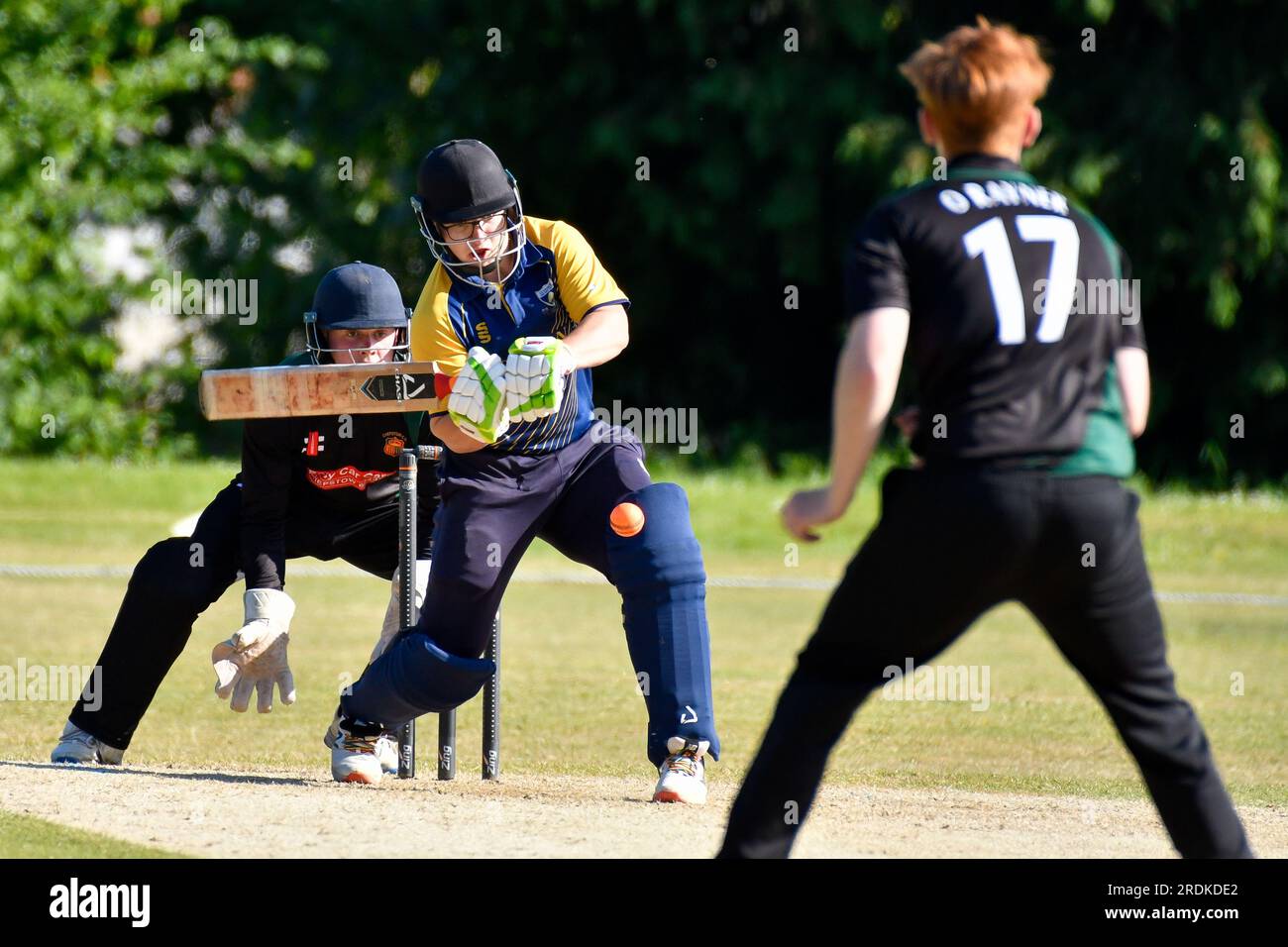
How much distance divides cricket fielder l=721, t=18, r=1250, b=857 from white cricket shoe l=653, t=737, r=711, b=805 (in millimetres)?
1488

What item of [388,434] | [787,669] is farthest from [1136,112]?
[388,434]

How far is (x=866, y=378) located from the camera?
3414mm

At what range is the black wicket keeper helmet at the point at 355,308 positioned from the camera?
576cm

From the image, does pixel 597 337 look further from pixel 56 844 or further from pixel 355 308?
pixel 56 844

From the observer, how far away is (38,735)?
6.69m

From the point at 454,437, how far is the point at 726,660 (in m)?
4.21

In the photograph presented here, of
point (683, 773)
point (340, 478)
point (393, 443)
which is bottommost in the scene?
point (683, 773)

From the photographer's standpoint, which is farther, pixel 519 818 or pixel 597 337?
pixel 597 337

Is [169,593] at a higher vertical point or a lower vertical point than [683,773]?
higher

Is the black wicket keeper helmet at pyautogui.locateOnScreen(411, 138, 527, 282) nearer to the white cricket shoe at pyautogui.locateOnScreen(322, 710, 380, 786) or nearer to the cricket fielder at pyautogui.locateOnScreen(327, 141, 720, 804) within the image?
the cricket fielder at pyautogui.locateOnScreen(327, 141, 720, 804)

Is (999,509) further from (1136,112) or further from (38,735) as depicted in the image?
(1136,112)

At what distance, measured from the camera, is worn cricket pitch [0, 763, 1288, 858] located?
4555mm

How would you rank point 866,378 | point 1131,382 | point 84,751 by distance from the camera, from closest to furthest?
1. point 866,378
2. point 1131,382
3. point 84,751
